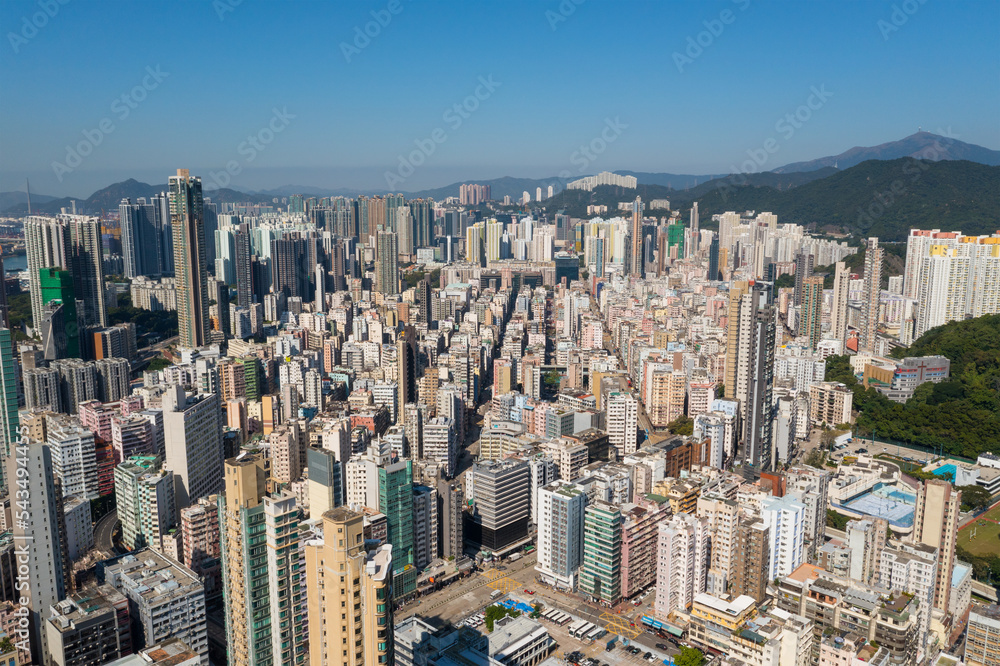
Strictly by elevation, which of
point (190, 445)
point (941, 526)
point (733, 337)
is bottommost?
point (941, 526)

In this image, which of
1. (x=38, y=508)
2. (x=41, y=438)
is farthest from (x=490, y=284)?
(x=38, y=508)

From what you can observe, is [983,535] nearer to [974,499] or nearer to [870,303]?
[974,499]

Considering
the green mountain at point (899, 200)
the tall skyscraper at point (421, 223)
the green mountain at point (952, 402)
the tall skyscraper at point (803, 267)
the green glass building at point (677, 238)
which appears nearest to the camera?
the green mountain at point (952, 402)

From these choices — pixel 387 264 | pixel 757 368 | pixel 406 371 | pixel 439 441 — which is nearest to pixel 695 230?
pixel 387 264

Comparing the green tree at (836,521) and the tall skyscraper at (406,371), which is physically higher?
the tall skyscraper at (406,371)

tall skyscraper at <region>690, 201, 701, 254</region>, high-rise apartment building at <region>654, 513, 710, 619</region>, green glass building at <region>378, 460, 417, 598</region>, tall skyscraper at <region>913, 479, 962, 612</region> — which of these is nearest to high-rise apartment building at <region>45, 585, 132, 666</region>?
green glass building at <region>378, 460, 417, 598</region>

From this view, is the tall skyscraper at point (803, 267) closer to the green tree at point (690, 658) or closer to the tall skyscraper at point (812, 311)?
the tall skyscraper at point (812, 311)

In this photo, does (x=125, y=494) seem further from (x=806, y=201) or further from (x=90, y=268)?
(x=806, y=201)

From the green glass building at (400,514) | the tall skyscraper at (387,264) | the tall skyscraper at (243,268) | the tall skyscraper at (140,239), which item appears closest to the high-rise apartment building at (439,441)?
the green glass building at (400,514)
